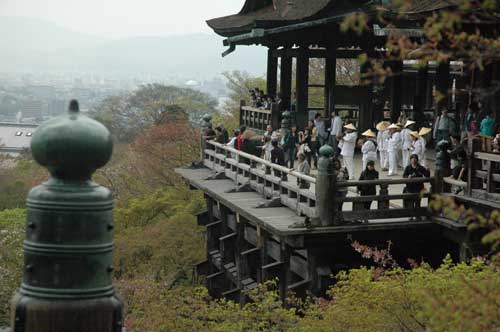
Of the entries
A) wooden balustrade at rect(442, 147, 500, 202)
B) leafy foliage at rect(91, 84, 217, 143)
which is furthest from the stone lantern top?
leafy foliage at rect(91, 84, 217, 143)

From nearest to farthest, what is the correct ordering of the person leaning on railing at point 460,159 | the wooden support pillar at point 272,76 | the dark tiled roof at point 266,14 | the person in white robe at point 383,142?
the person leaning on railing at point 460,159 → the person in white robe at point 383,142 → the dark tiled roof at point 266,14 → the wooden support pillar at point 272,76

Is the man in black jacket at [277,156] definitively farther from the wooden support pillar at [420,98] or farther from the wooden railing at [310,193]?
the wooden support pillar at [420,98]

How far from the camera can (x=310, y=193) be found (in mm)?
18938

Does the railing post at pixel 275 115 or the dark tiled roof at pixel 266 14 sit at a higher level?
the dark tiled roof at pixel 266 14

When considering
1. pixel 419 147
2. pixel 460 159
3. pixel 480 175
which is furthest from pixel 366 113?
pixel 480 175

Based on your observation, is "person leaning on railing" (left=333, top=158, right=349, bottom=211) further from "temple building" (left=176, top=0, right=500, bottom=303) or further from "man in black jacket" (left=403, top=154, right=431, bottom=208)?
"man in black jacket" (left=403, top=154, right=431, bottom=208)

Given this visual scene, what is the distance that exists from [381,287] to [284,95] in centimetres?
1811

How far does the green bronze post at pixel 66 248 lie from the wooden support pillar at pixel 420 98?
929 inches

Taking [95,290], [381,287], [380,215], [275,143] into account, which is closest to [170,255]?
[275,143]

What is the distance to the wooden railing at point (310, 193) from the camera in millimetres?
18219

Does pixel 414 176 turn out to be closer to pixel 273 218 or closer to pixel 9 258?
pixel 273 218

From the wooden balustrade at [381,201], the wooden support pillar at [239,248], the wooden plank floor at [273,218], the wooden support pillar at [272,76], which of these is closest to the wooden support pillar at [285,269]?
the wooden plank floor at [273,218]

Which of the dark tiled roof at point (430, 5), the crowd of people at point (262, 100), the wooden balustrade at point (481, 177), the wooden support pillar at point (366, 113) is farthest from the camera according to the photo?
the crowd of people at point (262, 100)

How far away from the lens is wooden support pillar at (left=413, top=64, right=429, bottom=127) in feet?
91.8
